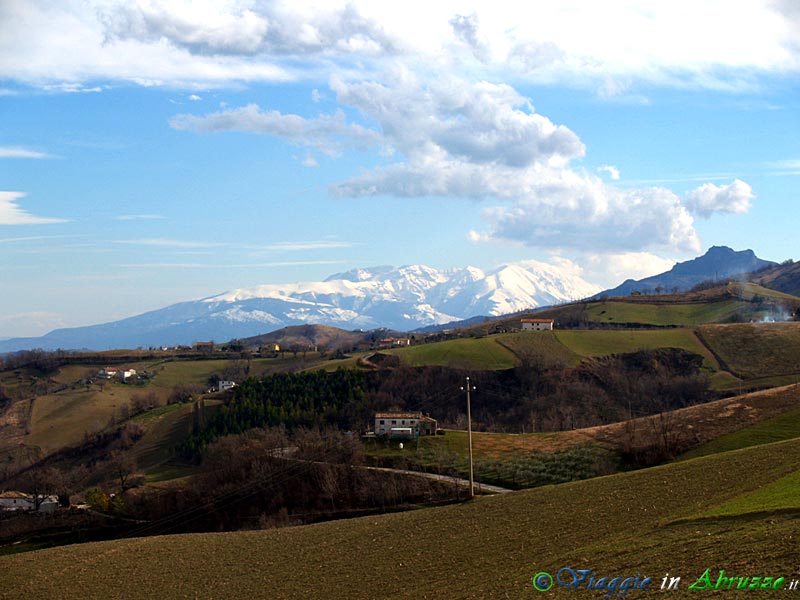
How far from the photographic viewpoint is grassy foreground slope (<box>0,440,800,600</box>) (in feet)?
91.8

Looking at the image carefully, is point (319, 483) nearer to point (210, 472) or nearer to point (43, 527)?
point (210, 472)

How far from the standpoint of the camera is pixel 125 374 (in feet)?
598

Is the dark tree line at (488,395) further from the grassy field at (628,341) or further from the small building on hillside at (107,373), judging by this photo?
the small building on hillside at (107,373)

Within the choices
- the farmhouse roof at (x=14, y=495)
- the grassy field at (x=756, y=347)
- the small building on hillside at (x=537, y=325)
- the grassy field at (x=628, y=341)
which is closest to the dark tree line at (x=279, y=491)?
the farmhouse roof at (x=14, y=495)

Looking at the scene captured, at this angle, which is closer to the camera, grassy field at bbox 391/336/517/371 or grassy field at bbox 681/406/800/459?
grassy field at bbox 681/406/800/459

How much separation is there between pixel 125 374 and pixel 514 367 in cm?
9727

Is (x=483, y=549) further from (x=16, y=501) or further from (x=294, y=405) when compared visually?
(x=294, y=405)

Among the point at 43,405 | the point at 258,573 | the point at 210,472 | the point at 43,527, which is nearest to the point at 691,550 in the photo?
the point at 258,573

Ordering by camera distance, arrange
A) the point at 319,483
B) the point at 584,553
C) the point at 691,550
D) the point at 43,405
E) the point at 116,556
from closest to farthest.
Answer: the point at 691,550, the point at 584,553, the point at 116,556, the point at 319,483, the point at 43,405

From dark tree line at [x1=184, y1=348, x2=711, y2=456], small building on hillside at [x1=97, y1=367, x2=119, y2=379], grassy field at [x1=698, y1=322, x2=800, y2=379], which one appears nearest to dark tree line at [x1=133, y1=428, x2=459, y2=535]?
dark tree line at [x1=184, y1=348, x2=711, y2=456]

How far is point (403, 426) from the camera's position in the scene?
89875 mm

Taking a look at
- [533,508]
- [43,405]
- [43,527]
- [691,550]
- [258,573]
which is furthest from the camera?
[43,405]

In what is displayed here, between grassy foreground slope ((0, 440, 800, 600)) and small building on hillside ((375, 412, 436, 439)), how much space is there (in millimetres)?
33203

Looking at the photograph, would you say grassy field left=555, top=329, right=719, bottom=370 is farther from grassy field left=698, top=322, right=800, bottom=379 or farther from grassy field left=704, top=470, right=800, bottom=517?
grassy field left=704, top=470, right=800, bottom=517
